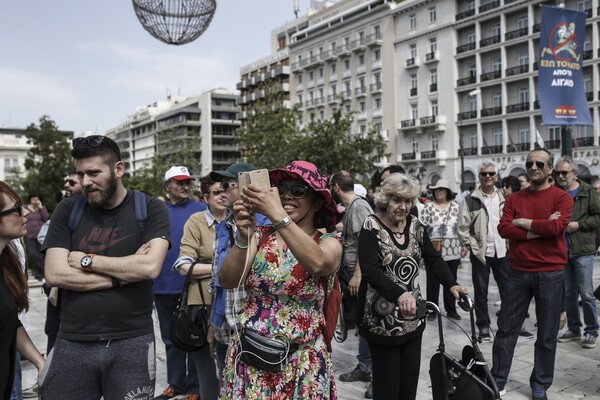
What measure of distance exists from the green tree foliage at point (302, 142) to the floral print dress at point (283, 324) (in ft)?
89.7

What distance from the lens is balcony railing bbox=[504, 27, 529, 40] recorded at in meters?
42.7

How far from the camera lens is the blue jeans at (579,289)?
21.0ft

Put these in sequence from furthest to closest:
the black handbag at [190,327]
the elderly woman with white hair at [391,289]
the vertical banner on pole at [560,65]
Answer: the vertical banner on pole at [560,65], the black handbag at [190,327], the elderly woman with white hair at [391,289]

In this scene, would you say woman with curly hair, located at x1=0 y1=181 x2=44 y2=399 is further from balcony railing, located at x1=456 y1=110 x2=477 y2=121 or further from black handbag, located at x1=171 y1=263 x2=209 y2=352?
balcony railing, located at x1=456 y1=110 x2=477 y2=121

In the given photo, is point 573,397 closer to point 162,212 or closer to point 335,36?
point 162,212

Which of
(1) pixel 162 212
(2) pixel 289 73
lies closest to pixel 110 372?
(1) pixel 162 212

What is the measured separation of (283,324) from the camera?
2.57m

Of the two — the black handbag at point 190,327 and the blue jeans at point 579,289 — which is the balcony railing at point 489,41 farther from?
the black handbag at point 190,327

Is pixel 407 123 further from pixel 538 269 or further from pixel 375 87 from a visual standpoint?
pixel 538 269

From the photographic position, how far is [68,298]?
9.35ft

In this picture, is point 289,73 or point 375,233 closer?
point 375,233

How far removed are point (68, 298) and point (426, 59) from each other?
166ft

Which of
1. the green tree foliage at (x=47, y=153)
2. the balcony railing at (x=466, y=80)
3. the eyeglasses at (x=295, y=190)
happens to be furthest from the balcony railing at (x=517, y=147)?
the eyeglasses at (x=295, y=190)

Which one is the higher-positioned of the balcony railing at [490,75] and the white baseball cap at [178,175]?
the balcony railing at [490,75]
